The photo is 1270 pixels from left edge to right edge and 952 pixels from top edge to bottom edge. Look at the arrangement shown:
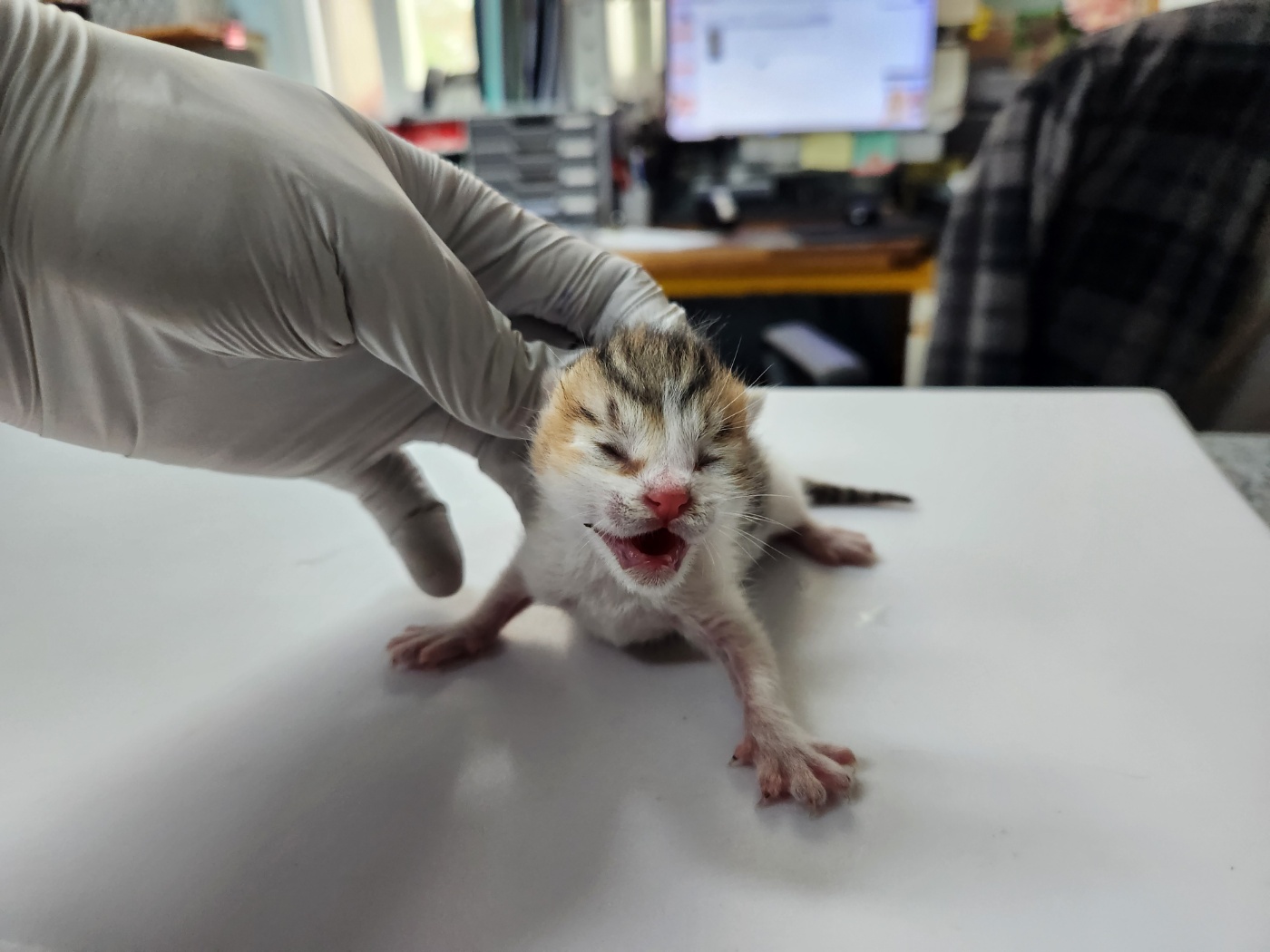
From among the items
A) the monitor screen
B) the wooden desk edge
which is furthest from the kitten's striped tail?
the monitor screen

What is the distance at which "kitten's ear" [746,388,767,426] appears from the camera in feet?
2.41

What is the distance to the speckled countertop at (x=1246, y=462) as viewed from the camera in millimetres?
1015

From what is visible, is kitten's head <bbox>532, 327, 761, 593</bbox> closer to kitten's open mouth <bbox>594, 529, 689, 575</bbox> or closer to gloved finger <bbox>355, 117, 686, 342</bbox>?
kitten's open mouth <bbox>594, 529, 689, 575</bbox>

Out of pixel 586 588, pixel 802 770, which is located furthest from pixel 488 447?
pixel 802 770

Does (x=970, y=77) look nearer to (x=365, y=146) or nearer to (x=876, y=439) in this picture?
(x=876, y=439)

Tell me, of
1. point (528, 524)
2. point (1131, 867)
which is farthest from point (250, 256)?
point (1131, 867)

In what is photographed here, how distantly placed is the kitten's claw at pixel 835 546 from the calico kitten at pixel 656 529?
9cm

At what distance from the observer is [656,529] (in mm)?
628

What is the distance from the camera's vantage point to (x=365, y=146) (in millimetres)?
701

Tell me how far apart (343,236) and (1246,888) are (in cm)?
76

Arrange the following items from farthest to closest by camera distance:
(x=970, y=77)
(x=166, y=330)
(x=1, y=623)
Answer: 1. (x=970, y=77)
2. (x=1, y=623)
3. (x=166, y=330)

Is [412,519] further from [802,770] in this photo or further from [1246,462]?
[1246,462]

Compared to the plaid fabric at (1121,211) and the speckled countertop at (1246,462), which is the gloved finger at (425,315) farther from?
the plaid fabric at (1121,211)

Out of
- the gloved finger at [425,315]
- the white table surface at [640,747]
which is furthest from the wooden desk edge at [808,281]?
the gloved finger at [425,315]
